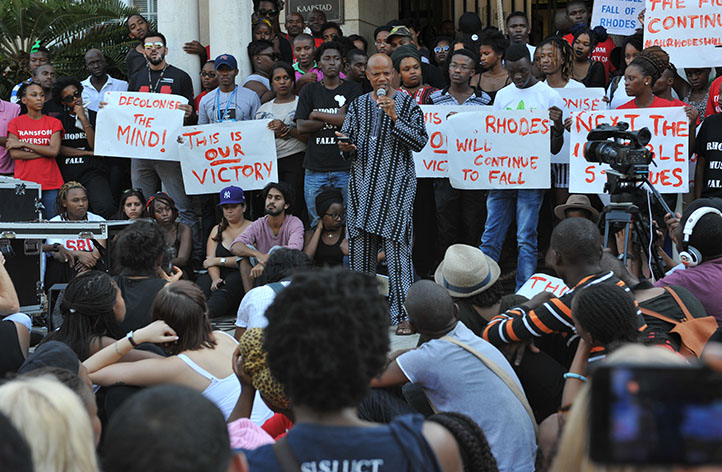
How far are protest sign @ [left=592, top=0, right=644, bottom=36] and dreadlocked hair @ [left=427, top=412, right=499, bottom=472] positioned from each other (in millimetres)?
7877

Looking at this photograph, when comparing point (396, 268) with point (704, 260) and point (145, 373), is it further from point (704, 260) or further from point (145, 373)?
point (145, 373)

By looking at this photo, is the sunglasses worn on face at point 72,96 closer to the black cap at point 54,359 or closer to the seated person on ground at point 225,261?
the seated person on ground at point 225,261

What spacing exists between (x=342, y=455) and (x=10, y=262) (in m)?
6.09

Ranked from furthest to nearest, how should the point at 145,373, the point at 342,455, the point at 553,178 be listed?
the point at 553,178
the point at 145,373
the point at 342,455

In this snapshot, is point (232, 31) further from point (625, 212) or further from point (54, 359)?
point (54, 359)

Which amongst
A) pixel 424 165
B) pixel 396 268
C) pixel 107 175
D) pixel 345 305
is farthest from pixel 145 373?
pixel 107 175

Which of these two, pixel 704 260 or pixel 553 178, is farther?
pixel 553 178

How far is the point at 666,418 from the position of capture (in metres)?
Result: 1.01

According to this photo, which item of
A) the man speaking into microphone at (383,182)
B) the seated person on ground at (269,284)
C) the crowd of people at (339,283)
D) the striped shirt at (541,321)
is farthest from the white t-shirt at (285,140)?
the striped shirt at (541,321)

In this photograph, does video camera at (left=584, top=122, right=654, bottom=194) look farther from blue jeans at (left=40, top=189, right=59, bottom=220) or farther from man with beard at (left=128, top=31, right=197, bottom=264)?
blue jeans at (left=40, top=189, right=59, bottom=220)

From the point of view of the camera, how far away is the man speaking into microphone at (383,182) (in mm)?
6922

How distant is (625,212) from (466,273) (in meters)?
1.36

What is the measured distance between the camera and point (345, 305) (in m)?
2.07

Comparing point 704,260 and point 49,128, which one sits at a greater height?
point 49,128
